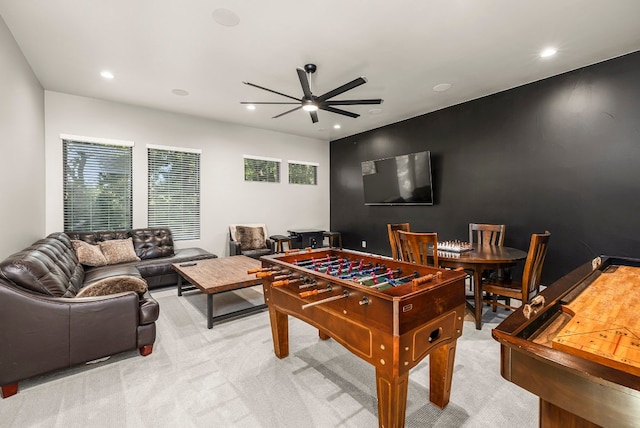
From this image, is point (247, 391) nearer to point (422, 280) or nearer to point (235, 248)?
point (422, 280)

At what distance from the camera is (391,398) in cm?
134

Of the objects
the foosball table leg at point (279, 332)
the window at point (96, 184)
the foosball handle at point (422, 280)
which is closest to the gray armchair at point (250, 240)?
the window at point (96, 184)

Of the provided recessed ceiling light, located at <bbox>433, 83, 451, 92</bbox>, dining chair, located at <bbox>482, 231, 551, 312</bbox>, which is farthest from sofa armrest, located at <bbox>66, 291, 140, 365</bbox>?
recessed ceiling light, located at <bbox>433, 83, 451, 92</bbox>

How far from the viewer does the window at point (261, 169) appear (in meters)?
6.14

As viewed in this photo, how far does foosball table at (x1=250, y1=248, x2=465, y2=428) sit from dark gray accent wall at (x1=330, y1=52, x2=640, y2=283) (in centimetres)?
316

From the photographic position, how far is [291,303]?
1981mm

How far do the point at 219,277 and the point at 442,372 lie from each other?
2.37 m

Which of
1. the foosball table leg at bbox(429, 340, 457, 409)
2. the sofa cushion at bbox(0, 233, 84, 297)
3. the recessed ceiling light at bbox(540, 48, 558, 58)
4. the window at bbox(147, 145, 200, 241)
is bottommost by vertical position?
the foosball table leg at bbox(429, 340, 457, 409)

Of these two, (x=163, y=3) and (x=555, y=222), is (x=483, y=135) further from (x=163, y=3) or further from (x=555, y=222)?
(x=163, y=3)

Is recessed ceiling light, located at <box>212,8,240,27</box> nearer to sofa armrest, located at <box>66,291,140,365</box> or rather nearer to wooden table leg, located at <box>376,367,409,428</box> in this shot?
sofa armrest, located at <box>66,291,140,365</box>

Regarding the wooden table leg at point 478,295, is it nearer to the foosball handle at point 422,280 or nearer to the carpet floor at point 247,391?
the carpet floor at point 247,391

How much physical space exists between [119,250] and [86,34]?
109 inches

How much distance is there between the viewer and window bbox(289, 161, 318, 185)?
688 centimetres

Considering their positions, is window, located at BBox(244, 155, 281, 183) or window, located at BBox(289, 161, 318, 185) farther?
window, located at BBox(289, 161, 318, 185)
